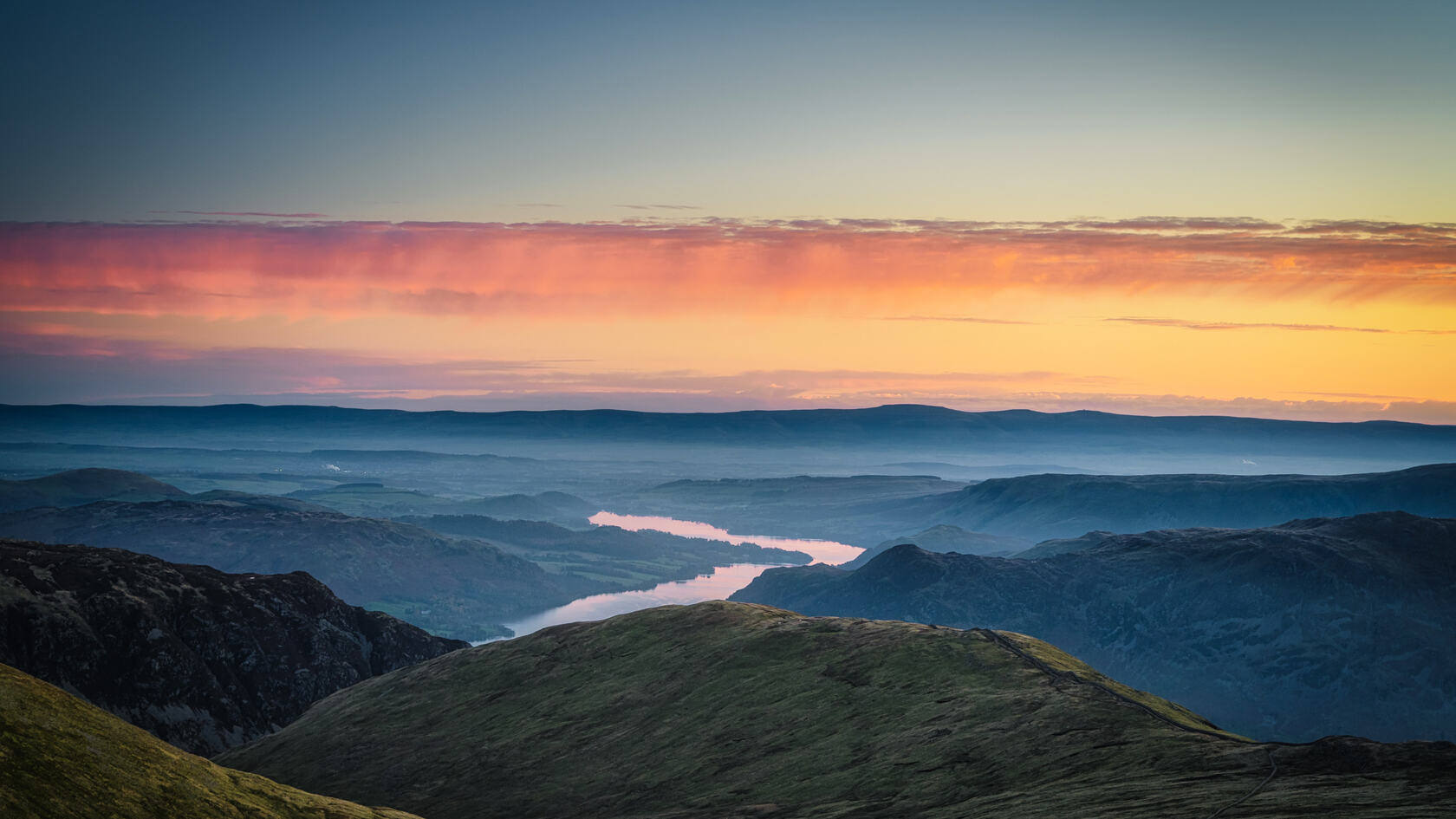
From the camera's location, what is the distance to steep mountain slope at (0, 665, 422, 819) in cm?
5803

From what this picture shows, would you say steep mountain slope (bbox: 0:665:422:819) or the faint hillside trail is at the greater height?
steep mountain slope (bbox: 0:665:422:819)

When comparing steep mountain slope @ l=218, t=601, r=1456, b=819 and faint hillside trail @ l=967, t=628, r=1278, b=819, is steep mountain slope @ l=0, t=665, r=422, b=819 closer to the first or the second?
steep mountain slope @ l=218, t=601, r=1456, b=819

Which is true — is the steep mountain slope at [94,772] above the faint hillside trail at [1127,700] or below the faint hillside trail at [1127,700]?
above

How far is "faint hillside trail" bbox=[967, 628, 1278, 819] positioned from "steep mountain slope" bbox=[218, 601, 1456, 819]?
0.44 m

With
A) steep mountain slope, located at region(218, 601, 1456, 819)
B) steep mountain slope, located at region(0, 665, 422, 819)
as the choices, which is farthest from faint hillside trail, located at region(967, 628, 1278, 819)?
steep mountain slope, located at region(0, 665, 422, 819)

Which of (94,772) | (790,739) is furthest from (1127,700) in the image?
(94,772)

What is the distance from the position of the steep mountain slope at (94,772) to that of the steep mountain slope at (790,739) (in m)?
43.7

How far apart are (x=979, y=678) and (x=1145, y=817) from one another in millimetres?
55950

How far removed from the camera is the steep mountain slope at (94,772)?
2285 inches

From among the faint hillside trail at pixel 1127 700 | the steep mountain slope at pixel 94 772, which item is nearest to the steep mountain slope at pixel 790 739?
the faint hillside trail at pixel 1127 700

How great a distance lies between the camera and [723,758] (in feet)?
388

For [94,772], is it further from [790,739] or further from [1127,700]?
[1127,700]

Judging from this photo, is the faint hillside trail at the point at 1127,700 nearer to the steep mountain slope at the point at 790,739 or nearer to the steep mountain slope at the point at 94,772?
the steep mountain slope at the point at 790,739

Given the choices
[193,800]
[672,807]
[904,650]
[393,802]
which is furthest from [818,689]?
[193,800]
